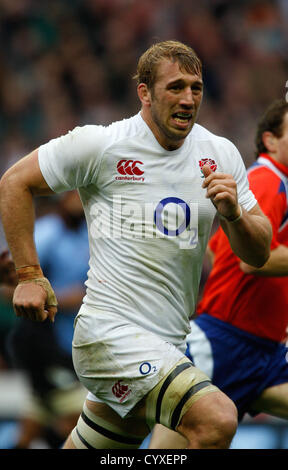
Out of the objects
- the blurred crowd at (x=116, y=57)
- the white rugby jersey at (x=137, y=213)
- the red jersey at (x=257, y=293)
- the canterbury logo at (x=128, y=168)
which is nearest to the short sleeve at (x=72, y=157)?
the white rugby jersey at (x=137, y=213)

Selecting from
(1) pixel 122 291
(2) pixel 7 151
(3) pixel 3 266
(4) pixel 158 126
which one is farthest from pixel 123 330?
(2) pixel 7 151

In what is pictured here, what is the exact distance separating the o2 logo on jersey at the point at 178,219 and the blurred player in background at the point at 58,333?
109 inches

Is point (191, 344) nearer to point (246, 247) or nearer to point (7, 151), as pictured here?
point (246, 247)

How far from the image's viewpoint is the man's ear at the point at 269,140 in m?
5.27

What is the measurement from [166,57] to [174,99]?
222 millimetres

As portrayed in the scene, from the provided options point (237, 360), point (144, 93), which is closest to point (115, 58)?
point (237, 360)

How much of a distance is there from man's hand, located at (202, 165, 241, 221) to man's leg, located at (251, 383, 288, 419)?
1.75 m

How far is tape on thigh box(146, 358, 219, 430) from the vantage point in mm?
3746

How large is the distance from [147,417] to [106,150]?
133cm

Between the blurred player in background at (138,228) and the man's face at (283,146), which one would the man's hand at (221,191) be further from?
the man's face at (283,146)

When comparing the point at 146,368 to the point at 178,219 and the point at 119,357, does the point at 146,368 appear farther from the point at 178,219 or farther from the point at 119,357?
the point at 178,219

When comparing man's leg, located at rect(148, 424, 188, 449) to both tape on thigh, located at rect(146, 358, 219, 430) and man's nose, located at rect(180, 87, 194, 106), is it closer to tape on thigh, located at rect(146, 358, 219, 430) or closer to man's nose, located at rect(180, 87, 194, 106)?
tape on thigh, located at rect(146, 358, 219, 430)

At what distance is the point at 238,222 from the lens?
3.90m

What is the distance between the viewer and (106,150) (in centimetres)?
401
